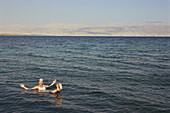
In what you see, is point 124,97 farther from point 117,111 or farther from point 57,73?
point 57,73

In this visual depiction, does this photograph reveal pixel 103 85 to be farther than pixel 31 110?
Yes

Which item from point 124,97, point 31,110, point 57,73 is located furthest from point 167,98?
point 57,73

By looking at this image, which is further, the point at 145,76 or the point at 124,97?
the point at 145,76

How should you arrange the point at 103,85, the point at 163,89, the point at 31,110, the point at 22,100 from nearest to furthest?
the point at 31,110, the point at 22,100, the point at 163,89, the point at 103,85

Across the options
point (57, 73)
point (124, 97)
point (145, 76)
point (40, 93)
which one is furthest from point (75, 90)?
point (145, 76)

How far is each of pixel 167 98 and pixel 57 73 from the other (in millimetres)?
12021

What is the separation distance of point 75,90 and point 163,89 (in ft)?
24.6

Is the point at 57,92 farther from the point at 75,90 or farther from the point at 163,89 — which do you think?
the point at 163,89

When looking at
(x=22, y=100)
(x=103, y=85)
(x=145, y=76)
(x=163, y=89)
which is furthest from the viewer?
(x=145, y=76)

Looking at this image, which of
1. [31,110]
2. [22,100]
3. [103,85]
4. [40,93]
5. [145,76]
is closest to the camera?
[31,110]

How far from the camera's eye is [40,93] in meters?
13.7

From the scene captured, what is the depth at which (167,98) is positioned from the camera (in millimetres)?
12750

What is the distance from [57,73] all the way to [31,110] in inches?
377

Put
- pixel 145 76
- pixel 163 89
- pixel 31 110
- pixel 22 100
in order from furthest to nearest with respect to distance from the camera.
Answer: pixel 145 76 → pixel 163 89 → pixel 22 100 → pixel 31 110
